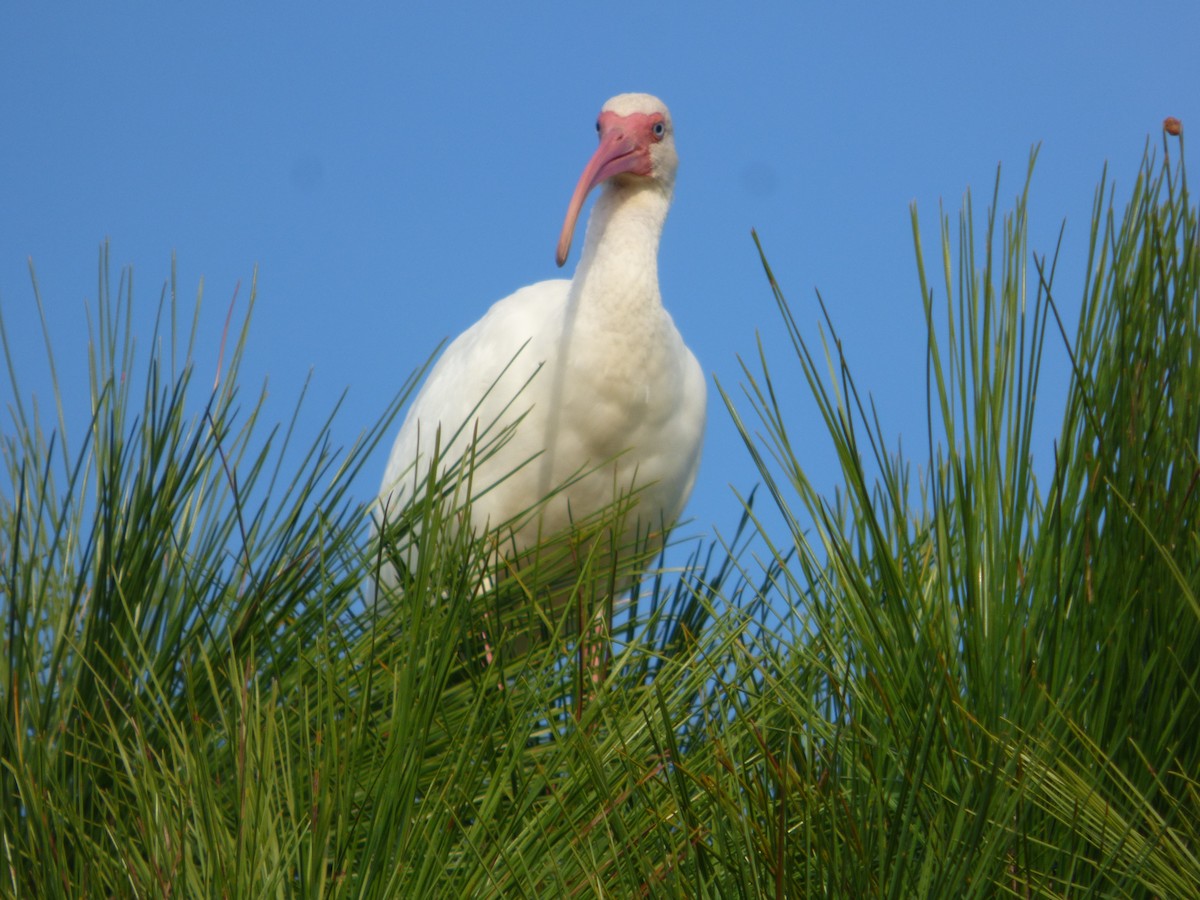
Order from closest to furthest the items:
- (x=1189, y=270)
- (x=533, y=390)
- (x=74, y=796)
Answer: (x=1189, y=270) < (x=74, y=796) < (x=533, y=390)

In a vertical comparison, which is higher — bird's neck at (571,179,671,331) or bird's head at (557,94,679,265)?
bird's head at (557,94,679,265)

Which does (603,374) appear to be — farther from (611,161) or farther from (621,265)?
(611,161)

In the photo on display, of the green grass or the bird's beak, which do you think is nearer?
the green grass

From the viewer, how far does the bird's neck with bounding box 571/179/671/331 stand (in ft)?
9.21

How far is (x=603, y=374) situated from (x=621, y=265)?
8.2 inches

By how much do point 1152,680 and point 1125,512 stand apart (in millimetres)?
111

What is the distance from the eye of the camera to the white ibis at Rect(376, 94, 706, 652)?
9.25 feet

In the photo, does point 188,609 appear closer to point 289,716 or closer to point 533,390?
point 289,716

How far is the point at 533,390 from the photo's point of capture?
288 cm

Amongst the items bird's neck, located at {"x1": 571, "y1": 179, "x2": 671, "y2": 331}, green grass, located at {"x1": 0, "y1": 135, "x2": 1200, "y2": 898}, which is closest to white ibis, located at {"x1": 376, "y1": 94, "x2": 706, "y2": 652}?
bird's neck, located at {"x1": 571, "y1": 179, "x2": 671, "y2": 331}

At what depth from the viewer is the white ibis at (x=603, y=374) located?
9.25ft

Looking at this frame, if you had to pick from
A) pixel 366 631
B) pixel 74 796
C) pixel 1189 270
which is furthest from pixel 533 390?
pixel 1189 270

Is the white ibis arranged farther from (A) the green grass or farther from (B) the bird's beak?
(A) the green grass

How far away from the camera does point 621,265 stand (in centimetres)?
281
